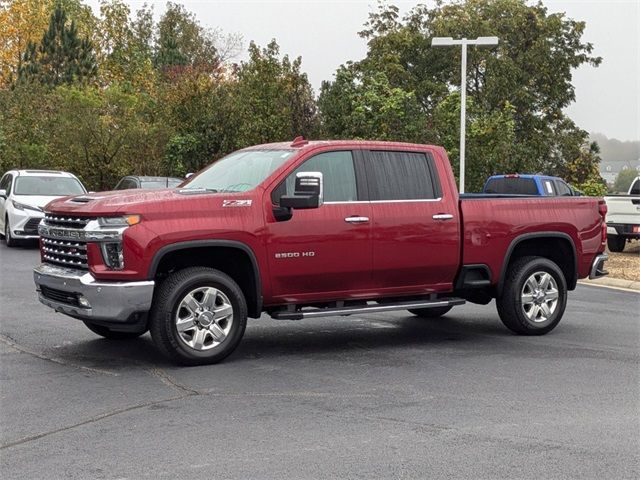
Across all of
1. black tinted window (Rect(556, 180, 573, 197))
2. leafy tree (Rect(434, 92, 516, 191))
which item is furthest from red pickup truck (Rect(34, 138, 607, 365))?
leafy tree (Rect(434, 92, 516, 191))

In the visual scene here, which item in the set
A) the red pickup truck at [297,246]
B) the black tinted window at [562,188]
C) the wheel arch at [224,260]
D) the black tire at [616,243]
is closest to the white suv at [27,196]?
the black tinted window at [562,188]

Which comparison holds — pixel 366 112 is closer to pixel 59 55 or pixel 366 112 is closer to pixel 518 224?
pixel 518 224

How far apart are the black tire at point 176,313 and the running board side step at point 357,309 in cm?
45

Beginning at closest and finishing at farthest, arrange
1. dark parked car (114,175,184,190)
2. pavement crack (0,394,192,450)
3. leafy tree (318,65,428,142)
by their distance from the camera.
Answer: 1. pavement crack (0,394,192,450)
2. dark parked car (114,175,184,190)
3. leafy tree (318,65,428,142)

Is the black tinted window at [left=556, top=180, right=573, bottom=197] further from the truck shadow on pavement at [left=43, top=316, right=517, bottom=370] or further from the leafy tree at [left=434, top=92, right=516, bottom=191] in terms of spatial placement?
the truck shadow on pavement at [left=43, top=316, right=517, bottom=370]

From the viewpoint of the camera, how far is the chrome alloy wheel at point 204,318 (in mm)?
8070

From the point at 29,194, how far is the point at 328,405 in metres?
16.6

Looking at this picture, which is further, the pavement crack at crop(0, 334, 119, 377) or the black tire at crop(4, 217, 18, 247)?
the black tire at crop(4, 217, 18, 247)

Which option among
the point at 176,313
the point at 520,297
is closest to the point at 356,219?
the point at 176,313

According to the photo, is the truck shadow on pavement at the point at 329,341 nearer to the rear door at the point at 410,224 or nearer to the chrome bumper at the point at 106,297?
the chrome bumper at the point at 106,297

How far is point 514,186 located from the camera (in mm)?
22016

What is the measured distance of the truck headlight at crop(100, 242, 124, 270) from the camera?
25.7ft

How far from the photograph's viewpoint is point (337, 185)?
8.93 meters

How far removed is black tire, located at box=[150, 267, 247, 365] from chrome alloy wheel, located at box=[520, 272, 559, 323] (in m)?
3.29
